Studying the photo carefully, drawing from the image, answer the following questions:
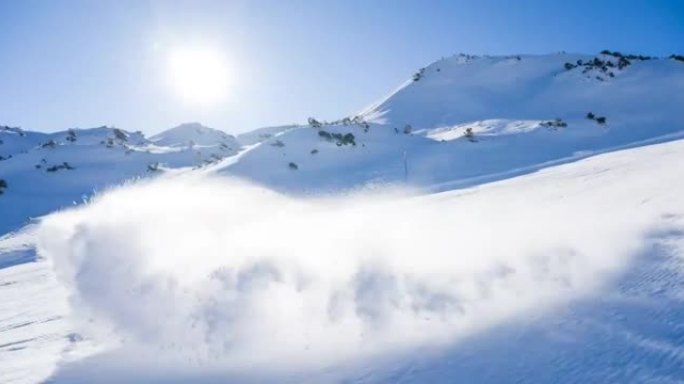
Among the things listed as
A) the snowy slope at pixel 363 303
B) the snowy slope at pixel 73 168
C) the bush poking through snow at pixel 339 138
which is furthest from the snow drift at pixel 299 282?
the snowy slope at pixel 73 168

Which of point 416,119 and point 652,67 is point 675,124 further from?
point 416,119

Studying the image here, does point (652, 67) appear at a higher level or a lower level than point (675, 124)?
higher

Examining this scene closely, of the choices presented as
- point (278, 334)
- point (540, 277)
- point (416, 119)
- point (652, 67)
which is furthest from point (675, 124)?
point (278, 334)

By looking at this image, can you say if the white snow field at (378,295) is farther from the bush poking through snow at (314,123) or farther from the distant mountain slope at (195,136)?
the distant mountain slope at (195,136)

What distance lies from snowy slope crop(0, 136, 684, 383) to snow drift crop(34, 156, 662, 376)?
0.03 meters

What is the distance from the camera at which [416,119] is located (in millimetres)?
61281

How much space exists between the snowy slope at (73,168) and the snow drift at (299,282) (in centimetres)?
3386

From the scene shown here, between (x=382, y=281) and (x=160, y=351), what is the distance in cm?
356

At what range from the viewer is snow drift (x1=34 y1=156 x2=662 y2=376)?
Result: 7543 mm

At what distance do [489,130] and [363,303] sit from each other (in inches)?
1613

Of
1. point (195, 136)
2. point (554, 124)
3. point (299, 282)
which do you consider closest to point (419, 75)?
point (554, 124)

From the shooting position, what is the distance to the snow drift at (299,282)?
7543mm

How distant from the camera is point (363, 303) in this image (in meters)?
8.12

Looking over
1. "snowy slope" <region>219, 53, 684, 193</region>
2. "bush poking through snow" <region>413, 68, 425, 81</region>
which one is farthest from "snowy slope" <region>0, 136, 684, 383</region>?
"bush poking through snow" <region>413, 68, 425, 81</region>
